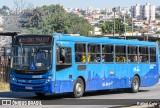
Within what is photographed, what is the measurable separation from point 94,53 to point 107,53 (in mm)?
1153

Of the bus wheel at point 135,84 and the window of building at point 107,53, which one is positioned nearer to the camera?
the window of building at point 107,53

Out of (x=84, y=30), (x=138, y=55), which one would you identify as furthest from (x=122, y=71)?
(x=84, y=30)

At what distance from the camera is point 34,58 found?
21062 mm

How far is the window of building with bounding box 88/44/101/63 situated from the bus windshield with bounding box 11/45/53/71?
110 inches

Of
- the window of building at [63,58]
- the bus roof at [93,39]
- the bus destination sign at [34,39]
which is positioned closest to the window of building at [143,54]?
the bus roof at [93,39]

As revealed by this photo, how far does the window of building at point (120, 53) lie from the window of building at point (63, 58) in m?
4.13

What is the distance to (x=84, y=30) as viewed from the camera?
4970 inches

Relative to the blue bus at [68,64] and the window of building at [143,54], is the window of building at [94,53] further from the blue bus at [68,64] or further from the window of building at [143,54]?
the window of building at [143,54]

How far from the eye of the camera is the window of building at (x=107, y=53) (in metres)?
24.4

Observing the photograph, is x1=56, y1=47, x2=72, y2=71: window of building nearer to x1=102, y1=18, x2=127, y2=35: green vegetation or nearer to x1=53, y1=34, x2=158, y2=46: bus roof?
x1=53, y1=34, x2=158, y2=46: bus roof

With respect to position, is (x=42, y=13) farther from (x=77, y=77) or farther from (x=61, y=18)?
(x=77, y=77)

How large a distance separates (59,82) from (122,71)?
18.6 ft

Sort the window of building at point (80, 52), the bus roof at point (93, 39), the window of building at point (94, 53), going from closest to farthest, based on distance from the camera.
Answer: the bus roof at point (93, 39) → the window of building at point (80, 52) → the window of building at point (94, 53)

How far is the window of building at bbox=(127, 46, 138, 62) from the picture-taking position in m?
26.5
